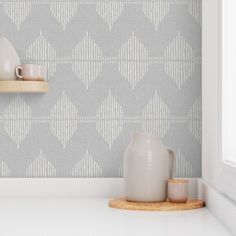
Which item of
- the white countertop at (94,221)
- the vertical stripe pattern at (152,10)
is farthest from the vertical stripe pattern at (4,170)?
the vertical stripe pattern at (152,10)

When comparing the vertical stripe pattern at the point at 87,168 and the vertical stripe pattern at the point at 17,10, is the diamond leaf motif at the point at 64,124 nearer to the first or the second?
the vertical stripe pattern at the point at 87,168

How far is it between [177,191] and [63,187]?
49 cm

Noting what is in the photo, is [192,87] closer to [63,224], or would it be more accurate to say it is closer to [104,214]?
[104,214]

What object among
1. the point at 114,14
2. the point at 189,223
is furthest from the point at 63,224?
the point at 114,14

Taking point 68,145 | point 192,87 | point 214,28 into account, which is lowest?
point 68,145

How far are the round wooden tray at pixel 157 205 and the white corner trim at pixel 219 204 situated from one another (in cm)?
5

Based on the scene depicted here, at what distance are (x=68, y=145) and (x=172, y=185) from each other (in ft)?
1.64

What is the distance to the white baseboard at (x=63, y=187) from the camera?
2.18 metres

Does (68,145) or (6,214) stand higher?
(68,145)

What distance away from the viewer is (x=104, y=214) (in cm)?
178

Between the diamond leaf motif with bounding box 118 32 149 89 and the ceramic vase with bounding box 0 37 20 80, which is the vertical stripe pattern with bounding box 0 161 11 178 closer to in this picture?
the ceramic vase with bounding box 0 37 20 80

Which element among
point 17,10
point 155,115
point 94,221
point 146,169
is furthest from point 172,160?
point 17,10

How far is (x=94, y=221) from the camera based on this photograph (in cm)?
164

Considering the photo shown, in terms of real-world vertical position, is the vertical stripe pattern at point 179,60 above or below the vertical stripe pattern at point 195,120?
above
